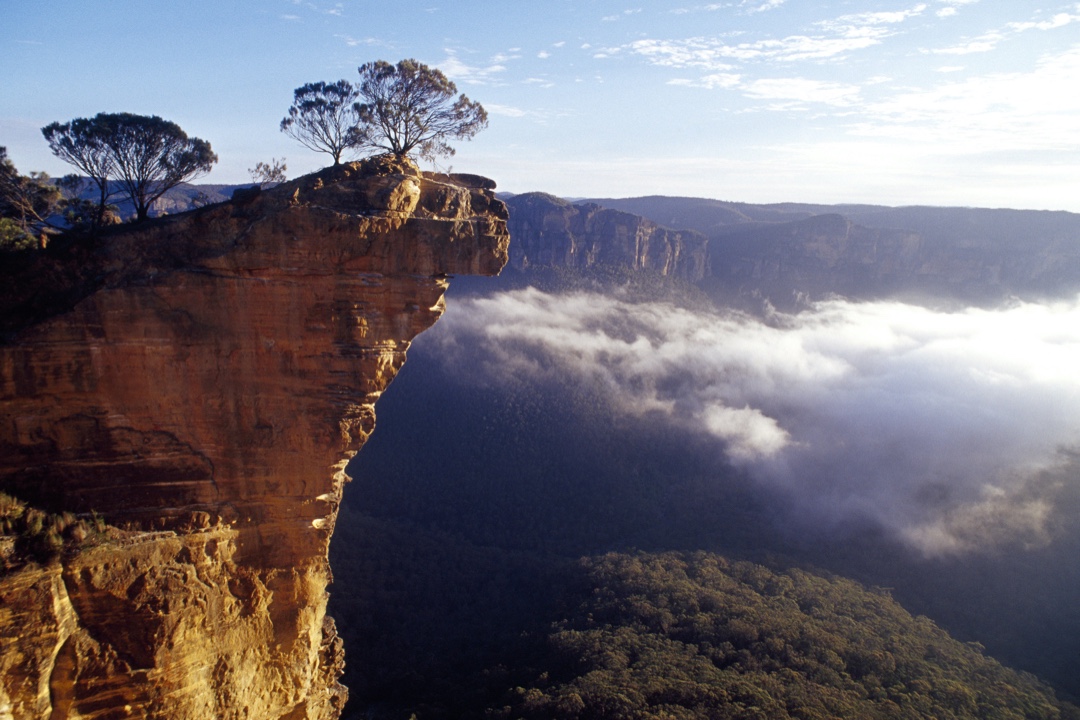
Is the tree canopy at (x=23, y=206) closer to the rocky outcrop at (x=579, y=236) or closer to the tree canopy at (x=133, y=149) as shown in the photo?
the tree canopy at (x=133, y=149)

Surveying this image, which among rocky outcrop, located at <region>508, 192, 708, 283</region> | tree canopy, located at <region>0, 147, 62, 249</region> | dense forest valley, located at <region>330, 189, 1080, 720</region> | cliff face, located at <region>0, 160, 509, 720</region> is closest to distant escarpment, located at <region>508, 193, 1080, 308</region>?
rocky outcrop, located at <region>508, 192, 708, 283</region>

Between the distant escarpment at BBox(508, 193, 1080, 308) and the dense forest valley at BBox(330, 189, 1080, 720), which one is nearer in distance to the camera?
the dense forest valley at BBox(330, 189, 1080, 720)

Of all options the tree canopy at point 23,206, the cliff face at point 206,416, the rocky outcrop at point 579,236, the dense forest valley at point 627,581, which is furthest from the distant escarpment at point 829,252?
the cliff face at point 206,416

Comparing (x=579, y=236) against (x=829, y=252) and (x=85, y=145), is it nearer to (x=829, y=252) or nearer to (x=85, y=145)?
(x=829, y=252)

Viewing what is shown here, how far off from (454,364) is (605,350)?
27.0m

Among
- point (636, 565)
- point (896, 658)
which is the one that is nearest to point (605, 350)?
point (636, 565)

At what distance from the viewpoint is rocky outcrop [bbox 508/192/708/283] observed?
12706 cm

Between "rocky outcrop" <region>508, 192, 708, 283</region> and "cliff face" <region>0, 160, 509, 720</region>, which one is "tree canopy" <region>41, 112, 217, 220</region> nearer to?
"cliff face" <region>0, 160, 509, 720</region>

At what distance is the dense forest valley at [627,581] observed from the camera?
3675 centimetres

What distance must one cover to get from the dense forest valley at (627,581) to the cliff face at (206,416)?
20.9 metres

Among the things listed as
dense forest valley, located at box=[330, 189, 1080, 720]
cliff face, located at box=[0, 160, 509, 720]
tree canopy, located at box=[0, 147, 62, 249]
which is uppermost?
tree canopy, located at box=[0, 147, 62, 249]

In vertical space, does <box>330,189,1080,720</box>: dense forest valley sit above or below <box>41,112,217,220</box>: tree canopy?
below

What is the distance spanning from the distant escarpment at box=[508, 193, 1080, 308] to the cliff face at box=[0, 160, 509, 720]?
112 m

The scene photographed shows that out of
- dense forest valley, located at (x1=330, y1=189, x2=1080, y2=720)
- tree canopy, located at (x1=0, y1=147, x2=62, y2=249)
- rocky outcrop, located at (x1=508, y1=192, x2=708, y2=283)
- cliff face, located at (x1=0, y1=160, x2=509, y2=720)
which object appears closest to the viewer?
cliff face, located at (x1=0, y1=160, x2=509, y2=720)
